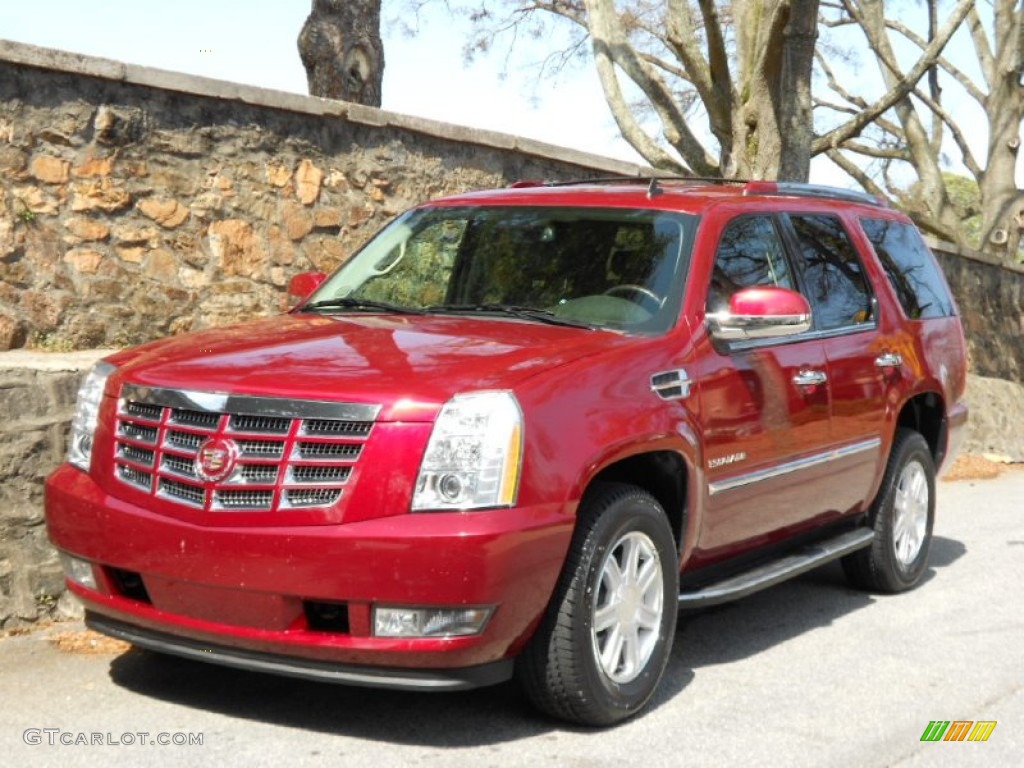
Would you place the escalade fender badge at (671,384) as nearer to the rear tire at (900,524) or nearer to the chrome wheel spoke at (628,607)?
the chrome wheel spoke at (628,607)

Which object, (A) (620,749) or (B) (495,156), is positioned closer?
(A) (620,749)

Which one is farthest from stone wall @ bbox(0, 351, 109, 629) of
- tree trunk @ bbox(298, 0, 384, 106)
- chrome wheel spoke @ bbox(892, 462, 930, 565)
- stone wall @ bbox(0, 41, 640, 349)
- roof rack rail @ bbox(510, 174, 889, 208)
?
tree trunk @ bbox(298, 0, 384, 106)

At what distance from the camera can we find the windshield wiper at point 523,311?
6105 millimetres

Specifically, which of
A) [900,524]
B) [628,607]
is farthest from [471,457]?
[900,524]

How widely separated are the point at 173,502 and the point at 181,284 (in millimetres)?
4414

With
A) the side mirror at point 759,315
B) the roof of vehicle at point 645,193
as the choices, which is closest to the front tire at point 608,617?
the side mirror at point 759,315

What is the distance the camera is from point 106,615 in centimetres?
557

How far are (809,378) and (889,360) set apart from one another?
3.33 ft

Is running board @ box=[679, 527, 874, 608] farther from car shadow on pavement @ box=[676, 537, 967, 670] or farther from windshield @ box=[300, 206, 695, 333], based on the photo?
windshield @ box=[300, 206, 695, 333]

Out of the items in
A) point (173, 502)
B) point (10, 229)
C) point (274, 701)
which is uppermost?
point (10, 229)

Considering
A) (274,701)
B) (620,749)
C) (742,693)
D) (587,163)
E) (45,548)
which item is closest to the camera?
(620,749)

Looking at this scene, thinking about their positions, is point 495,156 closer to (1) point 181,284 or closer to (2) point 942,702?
(1) point 181,284

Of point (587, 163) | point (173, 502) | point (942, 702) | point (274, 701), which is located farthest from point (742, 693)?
point (587, 163)

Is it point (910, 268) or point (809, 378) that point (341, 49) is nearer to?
point (910, 268)
